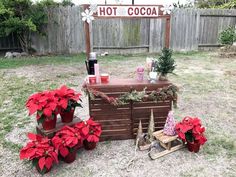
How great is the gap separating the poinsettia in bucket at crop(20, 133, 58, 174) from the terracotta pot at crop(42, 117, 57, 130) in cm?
19

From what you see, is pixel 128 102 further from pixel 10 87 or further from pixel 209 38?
pixel 209 38

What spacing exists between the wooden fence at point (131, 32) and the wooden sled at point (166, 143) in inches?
232

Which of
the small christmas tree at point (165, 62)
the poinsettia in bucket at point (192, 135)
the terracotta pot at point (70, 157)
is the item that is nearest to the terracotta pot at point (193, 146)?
the poinsettia in bucket at point (192, 135)

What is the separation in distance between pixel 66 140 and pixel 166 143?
3.31ft

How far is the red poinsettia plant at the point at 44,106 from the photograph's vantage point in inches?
85.4

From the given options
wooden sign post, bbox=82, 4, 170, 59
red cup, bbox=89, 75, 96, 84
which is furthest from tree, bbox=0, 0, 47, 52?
red cup, bbox=89, 75, 96, 84

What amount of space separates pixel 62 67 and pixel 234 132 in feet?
15.1

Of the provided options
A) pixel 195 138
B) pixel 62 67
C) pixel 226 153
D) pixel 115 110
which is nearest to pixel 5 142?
pixel 115 110

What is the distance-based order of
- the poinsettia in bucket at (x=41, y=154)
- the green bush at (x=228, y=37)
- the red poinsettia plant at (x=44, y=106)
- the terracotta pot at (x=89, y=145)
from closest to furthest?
the poinsettia in bucket at (x=41, y=154) → the red poinsettia plant at (x=44, y=106) → the terracotta pot at (x=89, y=145) → the green bush at (x=228, y=37)

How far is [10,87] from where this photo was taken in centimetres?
462

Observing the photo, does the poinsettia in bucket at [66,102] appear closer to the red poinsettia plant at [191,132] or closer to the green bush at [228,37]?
the red poinsettia plant at [191,132]

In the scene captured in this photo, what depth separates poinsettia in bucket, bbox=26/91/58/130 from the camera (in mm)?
2172

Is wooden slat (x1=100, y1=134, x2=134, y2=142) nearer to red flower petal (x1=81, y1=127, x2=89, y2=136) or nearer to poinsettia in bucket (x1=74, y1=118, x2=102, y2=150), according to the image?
poinsettia in bucket (x1=74, y1=118, x2=102, y2=150)

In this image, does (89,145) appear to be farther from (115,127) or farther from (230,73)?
(230,73)
